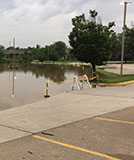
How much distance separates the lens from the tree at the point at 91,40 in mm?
25844

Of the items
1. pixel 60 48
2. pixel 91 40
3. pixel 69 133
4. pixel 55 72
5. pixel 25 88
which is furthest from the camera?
pixel 60 48

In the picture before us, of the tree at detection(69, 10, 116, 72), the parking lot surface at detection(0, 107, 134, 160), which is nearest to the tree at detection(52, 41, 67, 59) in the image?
the tree at detection(69, 10, 116, 72)

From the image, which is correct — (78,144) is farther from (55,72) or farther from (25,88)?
(55,72)

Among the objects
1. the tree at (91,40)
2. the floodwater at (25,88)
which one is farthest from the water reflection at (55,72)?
the tree at (91,40)

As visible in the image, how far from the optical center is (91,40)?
26125 mm

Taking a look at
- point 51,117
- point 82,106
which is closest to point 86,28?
point 82,106

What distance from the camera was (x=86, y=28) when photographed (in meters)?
27.5

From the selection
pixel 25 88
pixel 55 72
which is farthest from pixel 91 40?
pixel 55 72

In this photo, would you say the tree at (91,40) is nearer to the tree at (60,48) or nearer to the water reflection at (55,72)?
the water reflection at (55,72)

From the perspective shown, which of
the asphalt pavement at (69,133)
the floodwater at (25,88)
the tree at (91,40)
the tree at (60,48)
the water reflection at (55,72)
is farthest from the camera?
the tree at (60,48)

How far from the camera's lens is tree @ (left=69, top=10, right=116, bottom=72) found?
2584 centimetres

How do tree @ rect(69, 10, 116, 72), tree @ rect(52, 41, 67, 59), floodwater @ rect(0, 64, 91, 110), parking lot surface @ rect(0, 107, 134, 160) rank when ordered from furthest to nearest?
1. tree @ rect(52, 41, 67, 59)
2. tree @ rect(69, 10, 116, 72)
3. floodwater @ rect(0, 64, 91, 110)
4. parking lot surface @ rect(0, 107, 134, 160)

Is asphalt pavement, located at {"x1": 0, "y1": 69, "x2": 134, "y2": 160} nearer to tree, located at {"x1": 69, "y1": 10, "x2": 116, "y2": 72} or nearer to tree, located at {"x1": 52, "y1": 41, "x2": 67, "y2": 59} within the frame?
tree, located at {"x1": 69, "y1": 10, "x2": 116, "y2": 72}

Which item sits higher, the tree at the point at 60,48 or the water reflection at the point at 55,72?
the tree at the point at 60,48
